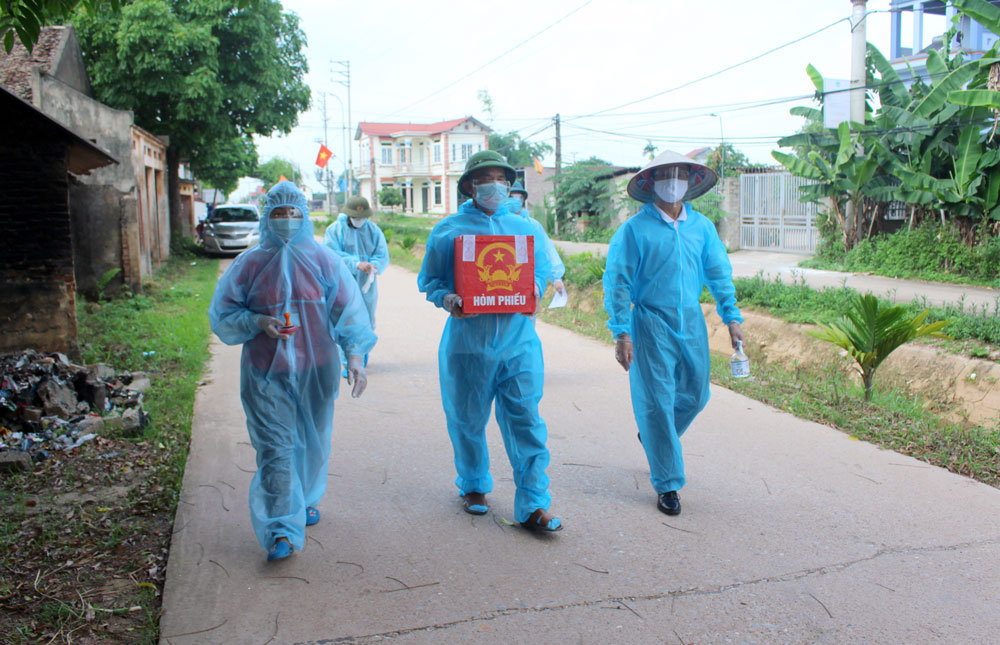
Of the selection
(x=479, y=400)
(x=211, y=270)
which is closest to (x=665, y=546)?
(x=479, y=400)

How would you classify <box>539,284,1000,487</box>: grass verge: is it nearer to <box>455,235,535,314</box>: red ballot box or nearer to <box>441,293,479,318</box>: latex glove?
<box>455,235,535,314</box>: red ballot box

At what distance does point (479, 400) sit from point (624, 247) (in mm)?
1186

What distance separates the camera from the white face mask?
442cm

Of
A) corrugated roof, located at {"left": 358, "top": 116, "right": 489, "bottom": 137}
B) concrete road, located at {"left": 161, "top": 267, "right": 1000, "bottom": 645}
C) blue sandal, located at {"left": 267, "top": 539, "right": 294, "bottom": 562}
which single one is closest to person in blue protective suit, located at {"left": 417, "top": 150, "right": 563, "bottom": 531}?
concrete road, located at {"left": 161, "top": 267, "right": 1000, "bottom": 645}

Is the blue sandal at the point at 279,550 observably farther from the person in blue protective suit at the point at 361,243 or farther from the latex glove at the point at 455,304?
the person in blue protective suit at the point at 361,243

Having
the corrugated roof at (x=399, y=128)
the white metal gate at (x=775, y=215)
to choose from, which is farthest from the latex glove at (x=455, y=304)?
the corrugated roof at (x=399, y=128)

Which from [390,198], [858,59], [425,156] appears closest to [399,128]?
[425,156]

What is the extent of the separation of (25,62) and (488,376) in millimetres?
12453

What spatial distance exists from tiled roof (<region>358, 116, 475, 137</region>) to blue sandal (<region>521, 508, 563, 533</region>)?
58.4 metres

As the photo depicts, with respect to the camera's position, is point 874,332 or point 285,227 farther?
point 874,332

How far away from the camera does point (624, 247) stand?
4.48 metres

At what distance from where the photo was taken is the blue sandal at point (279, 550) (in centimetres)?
364

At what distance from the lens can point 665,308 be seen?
435cm

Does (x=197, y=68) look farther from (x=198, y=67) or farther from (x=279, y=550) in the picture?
(x=279, y=550)
